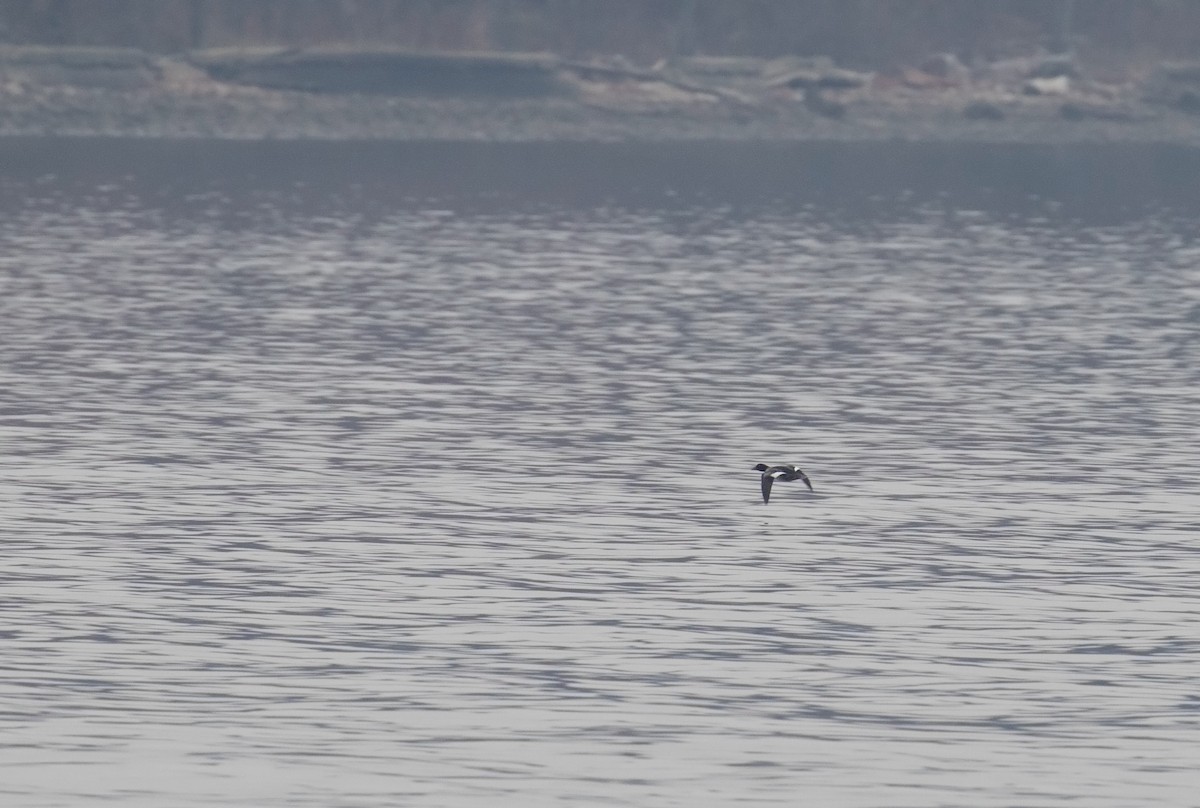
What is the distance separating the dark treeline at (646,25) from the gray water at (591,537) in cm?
4680

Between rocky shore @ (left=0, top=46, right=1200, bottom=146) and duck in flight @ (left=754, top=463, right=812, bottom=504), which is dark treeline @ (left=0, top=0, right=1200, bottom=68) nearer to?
rocky shore @ (left=0, top=46, right=1200, bottom=146)

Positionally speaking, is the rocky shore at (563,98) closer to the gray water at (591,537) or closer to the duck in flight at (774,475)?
the gray water at (591,537)

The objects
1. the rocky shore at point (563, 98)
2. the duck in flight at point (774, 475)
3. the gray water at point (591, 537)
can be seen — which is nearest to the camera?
the gray water at point (591, 537)

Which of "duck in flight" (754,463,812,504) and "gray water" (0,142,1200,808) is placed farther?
"duck in flight" (754,463,812,504)

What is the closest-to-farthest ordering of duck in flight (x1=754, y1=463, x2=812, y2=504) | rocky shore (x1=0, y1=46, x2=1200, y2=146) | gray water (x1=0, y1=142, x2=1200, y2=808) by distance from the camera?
gray water (x1=0, y1=142, x2=1200, y2=808) < duck in flight (x1=754, y1=463, x2=812, y2=504) < rocky shore (x1=0, y1=46, x2=1200, y2=146)

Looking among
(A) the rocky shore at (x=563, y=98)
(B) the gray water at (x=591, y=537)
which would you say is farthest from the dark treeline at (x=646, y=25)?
(B) the gray water at (x=591, y=537)

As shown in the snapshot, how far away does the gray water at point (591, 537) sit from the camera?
19.9 meters

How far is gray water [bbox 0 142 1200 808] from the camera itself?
19891 millimetres

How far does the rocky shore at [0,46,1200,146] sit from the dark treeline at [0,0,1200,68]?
5.57 feet

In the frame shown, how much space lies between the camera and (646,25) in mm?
118688

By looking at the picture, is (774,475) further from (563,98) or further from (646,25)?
(646,25)

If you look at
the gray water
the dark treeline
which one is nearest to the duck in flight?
the gray water

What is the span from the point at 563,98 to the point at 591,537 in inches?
3461

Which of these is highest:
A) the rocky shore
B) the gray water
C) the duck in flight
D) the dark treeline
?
the duck in flight
